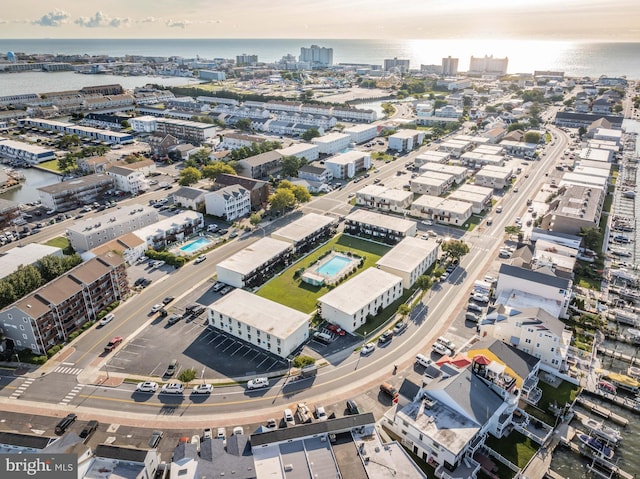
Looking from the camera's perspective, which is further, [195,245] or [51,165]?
[51,165]

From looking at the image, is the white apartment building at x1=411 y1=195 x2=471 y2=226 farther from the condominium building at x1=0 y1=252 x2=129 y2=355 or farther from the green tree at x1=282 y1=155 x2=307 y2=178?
the condominium building at x1=0 y1=252 x2=129 y2=355

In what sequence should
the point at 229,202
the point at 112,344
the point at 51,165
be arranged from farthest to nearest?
the point at 51,165 → the point at 229,202 → the point at 112,344

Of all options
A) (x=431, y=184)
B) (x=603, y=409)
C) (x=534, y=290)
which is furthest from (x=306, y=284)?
(x=431, y=184)

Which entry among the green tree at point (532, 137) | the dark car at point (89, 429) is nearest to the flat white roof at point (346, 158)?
the green tree at point (532, 137)

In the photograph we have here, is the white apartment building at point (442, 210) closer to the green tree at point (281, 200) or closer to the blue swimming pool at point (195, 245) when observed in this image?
the green tree at point (281, 200)

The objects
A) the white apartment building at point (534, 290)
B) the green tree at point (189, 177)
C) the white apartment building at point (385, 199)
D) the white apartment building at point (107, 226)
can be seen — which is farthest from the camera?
the green tree at point (189, 177)

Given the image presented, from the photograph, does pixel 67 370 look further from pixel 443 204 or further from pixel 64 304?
pixel 443 204
